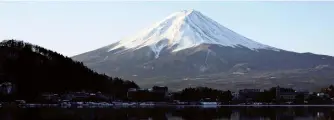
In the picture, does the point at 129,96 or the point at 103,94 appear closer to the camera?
the point at 103,94

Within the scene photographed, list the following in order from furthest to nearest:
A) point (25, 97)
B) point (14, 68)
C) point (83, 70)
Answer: point (83, 70) → point (14, 68) → point (25, 97)

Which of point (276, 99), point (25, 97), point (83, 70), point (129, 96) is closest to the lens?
point (25, 97)

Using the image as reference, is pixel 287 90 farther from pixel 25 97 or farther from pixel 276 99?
Answer: pixel 25 97

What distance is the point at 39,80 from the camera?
111 meters

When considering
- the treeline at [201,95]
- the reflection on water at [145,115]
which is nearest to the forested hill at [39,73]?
the treeline at [201,95]

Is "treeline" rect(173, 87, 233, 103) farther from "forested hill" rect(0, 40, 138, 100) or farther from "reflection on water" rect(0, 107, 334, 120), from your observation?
"reflection on water" rect(0, 107, 334, 120)

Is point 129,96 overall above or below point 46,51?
below

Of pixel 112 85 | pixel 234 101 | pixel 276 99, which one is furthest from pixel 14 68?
pixel 276 99

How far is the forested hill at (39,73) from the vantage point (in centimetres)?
10719

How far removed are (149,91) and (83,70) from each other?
70.0 feet

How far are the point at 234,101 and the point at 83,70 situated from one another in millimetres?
38161

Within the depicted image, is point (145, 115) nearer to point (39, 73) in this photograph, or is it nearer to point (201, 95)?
point (39, 73)

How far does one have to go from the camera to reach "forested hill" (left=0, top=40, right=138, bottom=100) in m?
107

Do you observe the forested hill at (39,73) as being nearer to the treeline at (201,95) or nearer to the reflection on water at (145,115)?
the treeline at (201,95)
